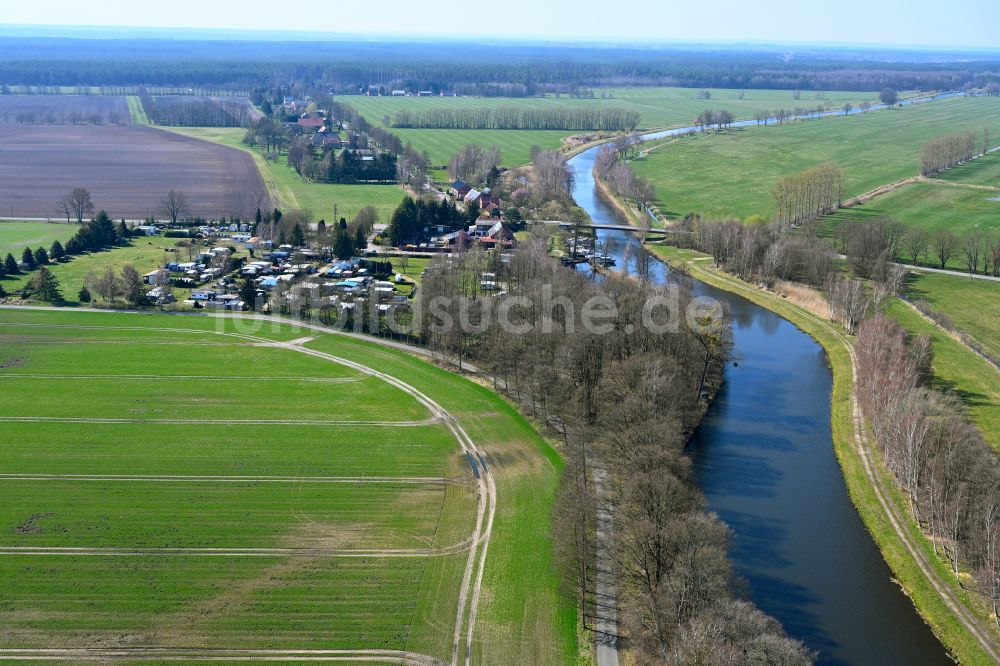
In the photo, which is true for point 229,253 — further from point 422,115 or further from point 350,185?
point 422,115

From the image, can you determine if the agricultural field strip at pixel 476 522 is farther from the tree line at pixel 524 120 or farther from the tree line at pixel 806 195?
the tree line at pixel 524 120

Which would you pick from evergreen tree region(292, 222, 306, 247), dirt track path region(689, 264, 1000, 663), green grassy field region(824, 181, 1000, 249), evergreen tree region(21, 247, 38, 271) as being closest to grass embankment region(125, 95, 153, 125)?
evergreen tree region(21, 247, 38, 271)

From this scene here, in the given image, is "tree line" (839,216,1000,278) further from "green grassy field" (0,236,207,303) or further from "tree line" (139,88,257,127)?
"tree line" (139,88,257,127)

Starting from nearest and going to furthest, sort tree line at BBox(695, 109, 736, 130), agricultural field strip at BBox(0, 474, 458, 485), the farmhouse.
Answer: agricultural field strip at BBox(0, 474, 458, 485) < the farmhouse < tree line at BBox(695, 109, 736, 130)

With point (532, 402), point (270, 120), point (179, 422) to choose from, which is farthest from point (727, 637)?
point (270, 120)

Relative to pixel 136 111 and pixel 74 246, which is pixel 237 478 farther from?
pixel 136 111

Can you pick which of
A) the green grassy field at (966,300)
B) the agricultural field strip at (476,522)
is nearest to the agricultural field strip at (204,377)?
the agricultural field strip at (476,522)
